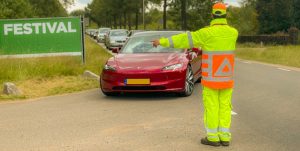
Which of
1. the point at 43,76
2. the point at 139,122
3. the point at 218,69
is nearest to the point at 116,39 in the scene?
the point at 43,76

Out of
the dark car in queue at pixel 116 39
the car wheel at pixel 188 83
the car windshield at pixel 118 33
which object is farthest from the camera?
the car windshield at pixel 118 33

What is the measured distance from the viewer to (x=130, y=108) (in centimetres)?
845

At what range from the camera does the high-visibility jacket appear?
18.6ft

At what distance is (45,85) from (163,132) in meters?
6.12

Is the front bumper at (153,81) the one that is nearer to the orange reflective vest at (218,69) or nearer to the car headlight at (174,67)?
the car headlight at (174,67)

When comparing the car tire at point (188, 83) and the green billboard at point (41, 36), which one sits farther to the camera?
the green billboard at point (41, 36)

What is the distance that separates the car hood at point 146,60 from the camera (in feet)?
30.7

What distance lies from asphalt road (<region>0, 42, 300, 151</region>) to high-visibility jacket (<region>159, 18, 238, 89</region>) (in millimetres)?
842

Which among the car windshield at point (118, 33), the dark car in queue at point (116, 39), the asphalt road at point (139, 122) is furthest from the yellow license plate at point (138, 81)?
the car windshield at point (118, 33)

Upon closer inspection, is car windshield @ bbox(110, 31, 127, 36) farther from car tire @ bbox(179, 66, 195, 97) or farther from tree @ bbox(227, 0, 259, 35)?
tree @ bbox(227, 0, 259, 35)

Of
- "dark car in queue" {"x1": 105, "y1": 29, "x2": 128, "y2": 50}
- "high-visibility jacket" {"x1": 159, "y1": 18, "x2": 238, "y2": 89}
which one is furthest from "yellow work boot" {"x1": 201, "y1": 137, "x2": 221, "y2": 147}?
"dark car in queue" {"x1": 105, "y1": 29, "x2": 128, "y2": 50}

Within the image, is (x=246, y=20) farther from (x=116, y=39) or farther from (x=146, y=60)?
(x=146, y=60)

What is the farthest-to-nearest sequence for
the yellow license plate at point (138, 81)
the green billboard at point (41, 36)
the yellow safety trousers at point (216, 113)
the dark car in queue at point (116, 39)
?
the dark car in queue at point (116, 39) → the green billboard at point (41, 36) → the yellow license plate at point (138, 81) → the yellow safety trousers at point (216, 113)

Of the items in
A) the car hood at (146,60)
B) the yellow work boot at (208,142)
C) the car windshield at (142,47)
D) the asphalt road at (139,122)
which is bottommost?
the asphalt road at (139,122)
